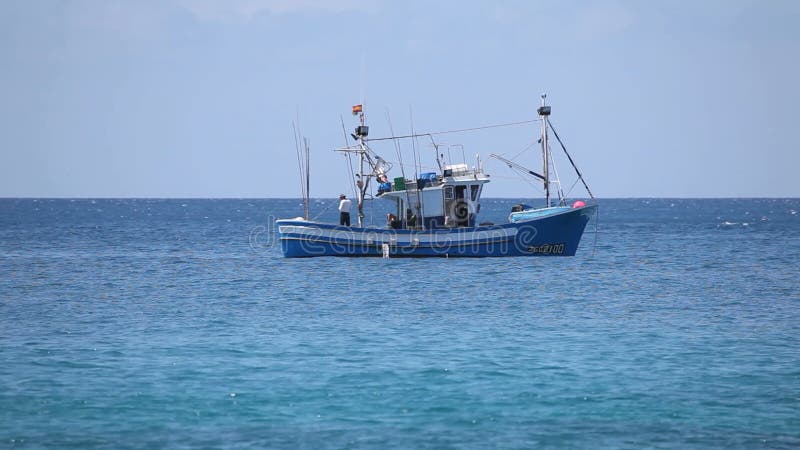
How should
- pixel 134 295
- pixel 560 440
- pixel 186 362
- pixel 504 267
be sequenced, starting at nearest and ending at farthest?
pixel 560 440, pixel 186 362, pixel 134 295, pixel 504 267

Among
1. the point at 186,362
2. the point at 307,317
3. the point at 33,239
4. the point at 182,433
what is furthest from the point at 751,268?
the point at 33,239

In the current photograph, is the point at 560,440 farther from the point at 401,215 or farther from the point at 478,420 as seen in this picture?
the point at 401,215

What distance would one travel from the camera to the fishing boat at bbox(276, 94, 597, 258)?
44406 mm

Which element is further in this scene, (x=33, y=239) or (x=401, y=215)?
(x=33, y=239)

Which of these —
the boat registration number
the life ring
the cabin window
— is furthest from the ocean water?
the cabin window

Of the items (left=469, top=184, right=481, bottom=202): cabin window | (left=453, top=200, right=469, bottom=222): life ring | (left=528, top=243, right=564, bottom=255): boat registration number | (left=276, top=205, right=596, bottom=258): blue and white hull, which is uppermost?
(left=469, top=184, right=481, bottom=202): cabin window

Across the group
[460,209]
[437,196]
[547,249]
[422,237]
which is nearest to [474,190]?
[460,209]

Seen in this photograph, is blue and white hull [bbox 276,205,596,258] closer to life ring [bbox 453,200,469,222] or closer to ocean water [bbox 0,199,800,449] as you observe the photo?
life ring [bbox 453,200,469,222]

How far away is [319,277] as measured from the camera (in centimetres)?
3959

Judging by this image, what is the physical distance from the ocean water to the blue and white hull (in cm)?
345

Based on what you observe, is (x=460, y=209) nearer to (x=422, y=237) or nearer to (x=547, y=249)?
(x=422, y=237)

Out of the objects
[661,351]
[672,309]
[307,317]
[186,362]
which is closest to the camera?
[186,362]

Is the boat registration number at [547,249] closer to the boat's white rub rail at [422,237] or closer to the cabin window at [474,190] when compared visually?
the boat's white rub rail at [422,237]

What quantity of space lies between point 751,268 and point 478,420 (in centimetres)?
3398
